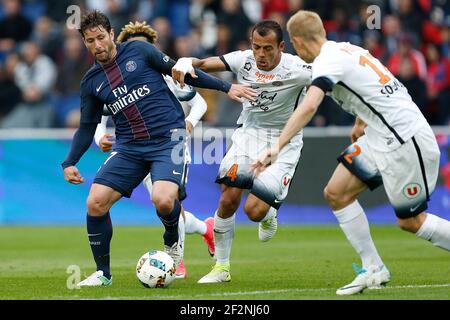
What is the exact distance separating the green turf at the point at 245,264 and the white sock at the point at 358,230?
31 centimetres

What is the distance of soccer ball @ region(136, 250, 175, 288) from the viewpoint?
30.5 ft

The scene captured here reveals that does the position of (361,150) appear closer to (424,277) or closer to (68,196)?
(424,277)

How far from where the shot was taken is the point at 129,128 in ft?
32.3

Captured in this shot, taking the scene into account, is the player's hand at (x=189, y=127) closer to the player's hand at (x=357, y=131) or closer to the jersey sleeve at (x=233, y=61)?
the jersey sleeve at (x=233, y=61)

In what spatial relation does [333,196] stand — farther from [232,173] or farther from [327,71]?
[232,173]

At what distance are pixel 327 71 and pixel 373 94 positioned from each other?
0.52 meters

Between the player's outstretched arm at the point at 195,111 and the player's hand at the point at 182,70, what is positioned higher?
the player's hand at the point at 182,70

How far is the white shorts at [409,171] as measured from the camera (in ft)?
27.8

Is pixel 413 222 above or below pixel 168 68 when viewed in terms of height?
below

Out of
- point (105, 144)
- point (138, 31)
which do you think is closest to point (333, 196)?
point (105, 144)

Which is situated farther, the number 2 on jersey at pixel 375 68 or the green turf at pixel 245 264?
the green turf at pixel 245 264

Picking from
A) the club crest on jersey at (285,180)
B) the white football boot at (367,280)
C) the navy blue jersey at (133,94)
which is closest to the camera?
the white football boot at (367,280)

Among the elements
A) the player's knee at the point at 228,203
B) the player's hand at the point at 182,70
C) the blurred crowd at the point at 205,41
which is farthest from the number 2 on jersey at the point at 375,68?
the blurred crowd at the point at 205,41

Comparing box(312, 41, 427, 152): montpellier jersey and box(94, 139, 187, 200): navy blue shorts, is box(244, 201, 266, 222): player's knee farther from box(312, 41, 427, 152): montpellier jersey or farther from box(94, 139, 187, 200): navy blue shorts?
box(312, 41, 427, 152): montpellier jersey
